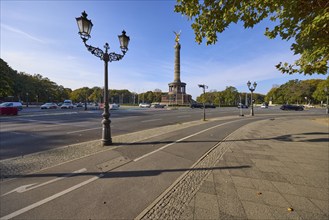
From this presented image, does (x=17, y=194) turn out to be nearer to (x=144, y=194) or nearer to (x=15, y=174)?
(x=15, y=174)

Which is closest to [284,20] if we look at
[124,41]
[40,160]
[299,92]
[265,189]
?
[265,189]

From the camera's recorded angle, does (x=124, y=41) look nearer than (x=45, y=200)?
No

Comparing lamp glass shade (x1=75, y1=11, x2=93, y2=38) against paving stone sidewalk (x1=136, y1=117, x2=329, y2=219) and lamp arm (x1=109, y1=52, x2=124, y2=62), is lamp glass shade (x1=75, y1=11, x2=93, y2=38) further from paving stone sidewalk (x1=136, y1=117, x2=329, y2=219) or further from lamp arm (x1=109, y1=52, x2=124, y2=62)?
paving stone sidewalk (x1=136, y1=117, x2=329, y2=219)

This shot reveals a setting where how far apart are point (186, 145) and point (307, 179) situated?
15.1ft

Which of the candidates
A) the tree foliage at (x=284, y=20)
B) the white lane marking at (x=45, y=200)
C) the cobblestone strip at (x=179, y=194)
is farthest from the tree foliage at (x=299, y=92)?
the white lane marking at (x=45, y=200)

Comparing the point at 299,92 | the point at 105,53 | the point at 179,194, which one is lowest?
the point at 179,194

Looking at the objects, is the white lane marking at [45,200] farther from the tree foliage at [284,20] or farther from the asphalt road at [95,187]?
the tree foliage at [284,20]

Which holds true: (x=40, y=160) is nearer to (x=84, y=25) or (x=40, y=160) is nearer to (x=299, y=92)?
(x=84, y=25)

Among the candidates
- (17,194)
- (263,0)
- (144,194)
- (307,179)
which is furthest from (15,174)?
(263,0)

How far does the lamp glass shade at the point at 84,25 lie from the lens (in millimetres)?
6872

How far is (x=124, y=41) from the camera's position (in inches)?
329

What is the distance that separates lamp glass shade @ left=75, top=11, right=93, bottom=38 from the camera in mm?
6872

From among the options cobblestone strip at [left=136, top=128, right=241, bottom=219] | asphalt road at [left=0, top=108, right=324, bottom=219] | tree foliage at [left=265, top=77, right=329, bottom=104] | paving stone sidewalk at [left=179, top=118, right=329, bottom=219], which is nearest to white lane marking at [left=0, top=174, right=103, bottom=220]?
asphalt road at [left=0, top=108, right=324, bottom=219]

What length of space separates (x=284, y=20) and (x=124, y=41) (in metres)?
6.41
